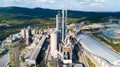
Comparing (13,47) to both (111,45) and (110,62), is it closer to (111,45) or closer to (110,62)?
(111,45)

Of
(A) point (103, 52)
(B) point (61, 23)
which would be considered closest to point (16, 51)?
(B) point (61, 23)

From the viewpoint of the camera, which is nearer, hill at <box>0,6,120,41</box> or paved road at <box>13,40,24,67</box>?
paved road at <box>13,40,24,67</box>

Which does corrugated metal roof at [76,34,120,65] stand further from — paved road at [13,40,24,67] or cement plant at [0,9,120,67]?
paved road at [13,40,24,67]

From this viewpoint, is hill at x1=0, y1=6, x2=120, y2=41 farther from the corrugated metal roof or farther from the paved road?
the corrugated metal roof

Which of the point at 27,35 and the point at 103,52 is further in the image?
the point at 27,35

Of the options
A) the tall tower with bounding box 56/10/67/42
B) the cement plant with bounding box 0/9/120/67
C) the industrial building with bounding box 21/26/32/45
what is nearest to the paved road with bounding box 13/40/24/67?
the cement plant with bounding box 0/9/120/67

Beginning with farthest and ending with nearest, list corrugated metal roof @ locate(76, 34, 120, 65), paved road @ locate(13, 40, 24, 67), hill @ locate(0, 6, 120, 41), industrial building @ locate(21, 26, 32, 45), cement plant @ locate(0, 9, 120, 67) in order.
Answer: hill @ locate(0, 6, 120, 41) < industrial building @ locate(21, 26, 32, 45) < paved road @ locate(13, 40, 24, 67) < cement plant @ locate(0, 9, 120, 67) < corrugated metal roof @ locate(76, 34, 120, 65)

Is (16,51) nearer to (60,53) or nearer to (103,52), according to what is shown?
(60,53)

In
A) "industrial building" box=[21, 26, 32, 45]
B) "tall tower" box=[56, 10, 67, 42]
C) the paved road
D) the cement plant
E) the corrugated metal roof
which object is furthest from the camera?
"industrial building" box=[21, 26, 32, 45]

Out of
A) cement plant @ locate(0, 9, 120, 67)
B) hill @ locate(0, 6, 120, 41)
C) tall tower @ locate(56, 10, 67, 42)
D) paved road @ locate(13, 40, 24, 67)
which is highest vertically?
tall tower @ locate(56, 10, 67, 42)

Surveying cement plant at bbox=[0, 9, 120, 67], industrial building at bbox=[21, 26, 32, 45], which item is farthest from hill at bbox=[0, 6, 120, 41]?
cement plant at bbox=[0, 9, 120, 67]

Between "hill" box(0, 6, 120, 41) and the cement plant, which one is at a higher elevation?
the cement plant

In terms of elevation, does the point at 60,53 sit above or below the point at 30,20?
above
